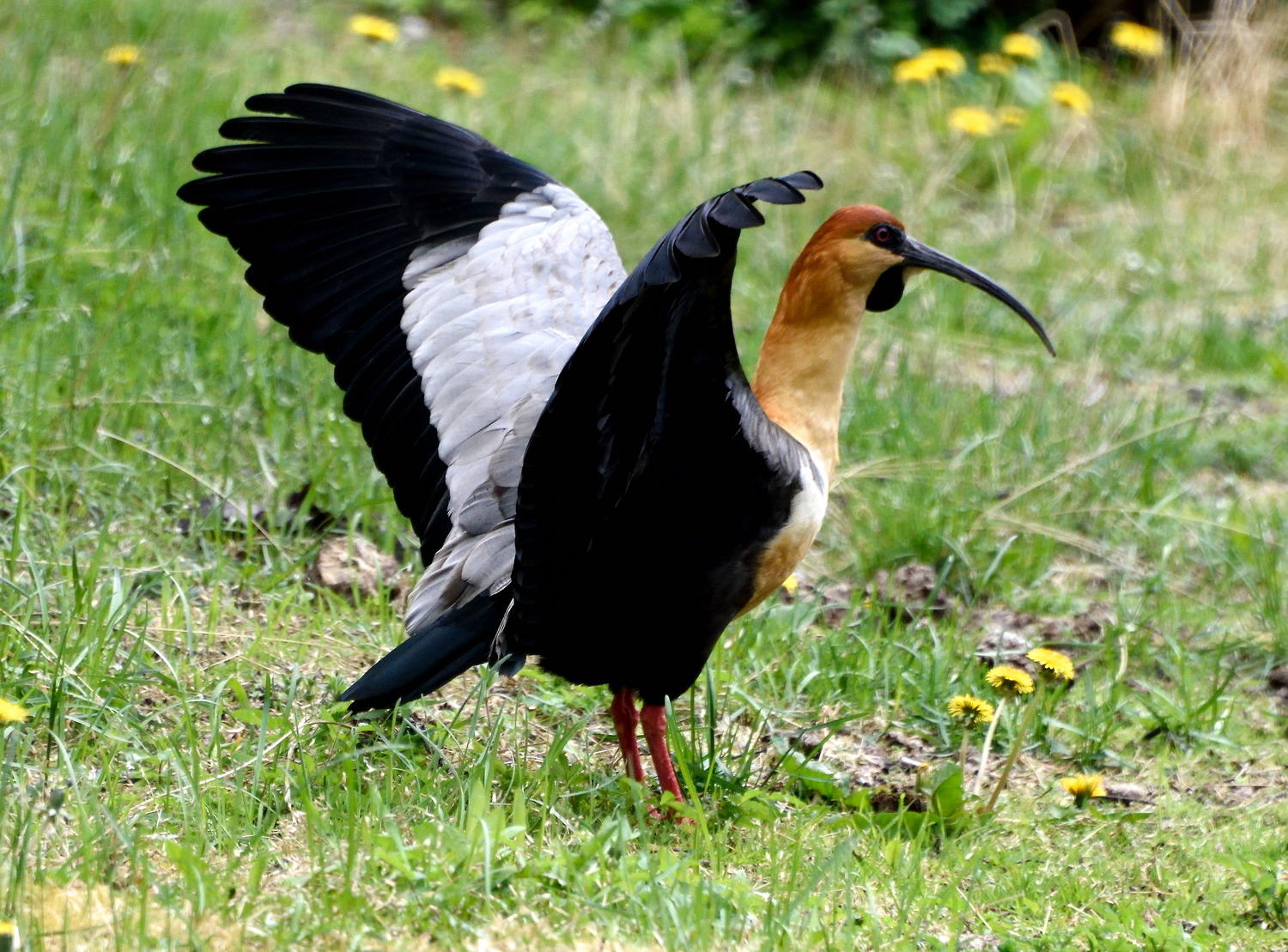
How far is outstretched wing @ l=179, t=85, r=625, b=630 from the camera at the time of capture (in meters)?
3.77

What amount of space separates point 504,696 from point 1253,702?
6.59 ft

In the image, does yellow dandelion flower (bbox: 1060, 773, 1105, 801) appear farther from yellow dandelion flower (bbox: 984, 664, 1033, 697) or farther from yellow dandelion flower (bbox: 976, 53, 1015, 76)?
yellow dandelion flower (bbox: 976, 53, 1015, 76)

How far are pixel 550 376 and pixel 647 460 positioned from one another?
2.50 ft

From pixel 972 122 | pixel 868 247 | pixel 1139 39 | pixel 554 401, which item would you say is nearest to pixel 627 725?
pixel 554 401

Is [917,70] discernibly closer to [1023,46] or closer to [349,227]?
[1023,46]

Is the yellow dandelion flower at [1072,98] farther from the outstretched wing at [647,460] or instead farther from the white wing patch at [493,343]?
the outstretched wing at [647,460]

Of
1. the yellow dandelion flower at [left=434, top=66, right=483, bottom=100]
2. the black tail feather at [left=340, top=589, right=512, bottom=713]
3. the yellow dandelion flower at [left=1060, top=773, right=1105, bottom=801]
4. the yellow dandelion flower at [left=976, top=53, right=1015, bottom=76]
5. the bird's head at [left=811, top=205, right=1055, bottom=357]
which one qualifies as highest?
the bird's head at [left=811, top=205, right=1055, bottom=357]

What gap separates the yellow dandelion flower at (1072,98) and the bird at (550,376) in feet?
13.2

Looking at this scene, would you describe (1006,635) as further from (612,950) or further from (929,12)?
(929,12)

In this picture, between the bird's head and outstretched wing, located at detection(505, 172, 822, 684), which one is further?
the bird's head

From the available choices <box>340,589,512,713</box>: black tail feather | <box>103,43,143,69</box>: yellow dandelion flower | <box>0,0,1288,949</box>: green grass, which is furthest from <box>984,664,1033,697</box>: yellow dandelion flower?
<box>103,43,143,69</box>: yellow dandelion flower

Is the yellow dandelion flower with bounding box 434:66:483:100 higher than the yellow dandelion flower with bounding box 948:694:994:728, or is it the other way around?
the yellow dandelion flower with bounding box 434:66:483:100

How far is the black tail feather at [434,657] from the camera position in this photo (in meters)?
3.26

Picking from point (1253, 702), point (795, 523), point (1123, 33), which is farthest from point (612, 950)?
point (1123, 33)
